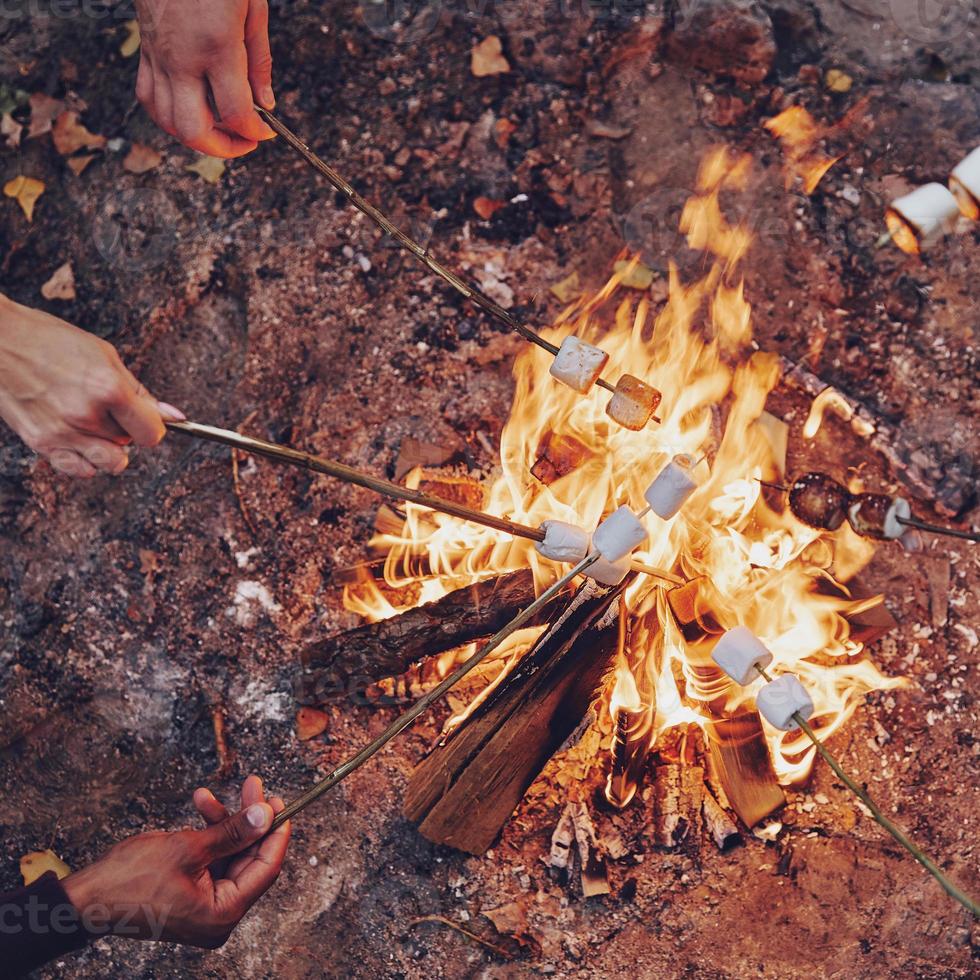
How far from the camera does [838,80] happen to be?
3.87 m

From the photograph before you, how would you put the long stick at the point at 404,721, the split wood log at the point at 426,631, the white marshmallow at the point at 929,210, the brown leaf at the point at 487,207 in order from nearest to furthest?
1. the long stick at the point at 404,721
2. the split wood log at the point at 426,631
3. the white marshmallow at the point at 929,210
4. the brown leaf at the point at 487,207

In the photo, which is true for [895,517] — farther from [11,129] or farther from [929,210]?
[11,129]

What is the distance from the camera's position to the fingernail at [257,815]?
104 inches

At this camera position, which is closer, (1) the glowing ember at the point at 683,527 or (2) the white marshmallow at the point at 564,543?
(2) the white marshmallow at the point at 564,543

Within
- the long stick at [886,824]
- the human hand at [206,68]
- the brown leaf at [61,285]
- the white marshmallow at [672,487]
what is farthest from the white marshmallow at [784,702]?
the brown leaf at [61,285]

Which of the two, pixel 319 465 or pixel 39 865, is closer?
pixel 319 465

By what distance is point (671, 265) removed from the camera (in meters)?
3.72

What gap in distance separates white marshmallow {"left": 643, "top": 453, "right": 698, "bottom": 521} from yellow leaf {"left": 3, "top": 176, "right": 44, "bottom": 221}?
3280mm

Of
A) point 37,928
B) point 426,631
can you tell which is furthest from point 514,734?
point 37,928

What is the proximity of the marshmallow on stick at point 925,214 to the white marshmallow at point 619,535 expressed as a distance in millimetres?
1947

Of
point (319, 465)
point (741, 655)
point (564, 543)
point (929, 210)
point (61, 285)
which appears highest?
point (319, 465)

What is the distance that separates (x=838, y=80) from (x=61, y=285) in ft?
12.0

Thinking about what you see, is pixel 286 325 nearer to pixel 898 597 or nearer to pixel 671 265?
pixel 671 265

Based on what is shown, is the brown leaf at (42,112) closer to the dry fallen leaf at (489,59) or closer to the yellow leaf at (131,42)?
the yellow leaf at (131,42)
